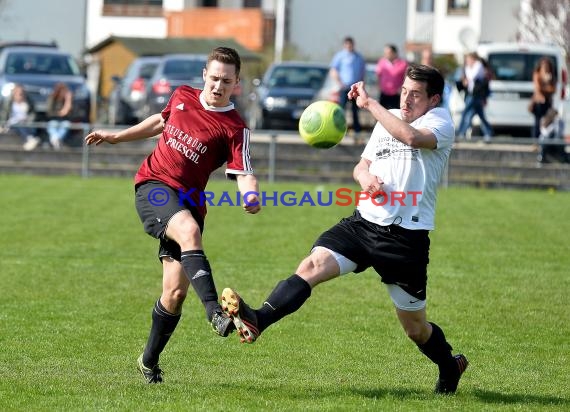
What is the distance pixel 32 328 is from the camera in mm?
9898

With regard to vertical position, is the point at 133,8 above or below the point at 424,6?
below

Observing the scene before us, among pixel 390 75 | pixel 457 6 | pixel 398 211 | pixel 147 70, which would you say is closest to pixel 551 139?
pixel 390 75

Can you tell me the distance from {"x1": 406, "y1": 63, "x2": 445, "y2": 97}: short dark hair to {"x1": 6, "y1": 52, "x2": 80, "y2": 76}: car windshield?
22.3m

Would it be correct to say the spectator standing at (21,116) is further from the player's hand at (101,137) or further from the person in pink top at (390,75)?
the player's hand at (101,137)

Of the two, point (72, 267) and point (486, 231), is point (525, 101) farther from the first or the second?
point (72, 267)

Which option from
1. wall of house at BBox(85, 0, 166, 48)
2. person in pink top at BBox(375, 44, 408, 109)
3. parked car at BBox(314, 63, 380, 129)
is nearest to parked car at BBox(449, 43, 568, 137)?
parked car at BBox(314, 63, 380, 129)

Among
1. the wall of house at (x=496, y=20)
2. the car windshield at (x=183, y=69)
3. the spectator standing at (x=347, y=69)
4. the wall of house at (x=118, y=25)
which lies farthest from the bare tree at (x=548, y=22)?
the wall of house at (x=118, y=25)

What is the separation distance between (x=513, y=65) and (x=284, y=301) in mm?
23467

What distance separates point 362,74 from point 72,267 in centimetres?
1246

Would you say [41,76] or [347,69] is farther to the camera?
[41,76]

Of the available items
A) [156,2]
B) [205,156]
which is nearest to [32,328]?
[205,156]

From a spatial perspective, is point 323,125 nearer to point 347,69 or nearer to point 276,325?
point 276,325

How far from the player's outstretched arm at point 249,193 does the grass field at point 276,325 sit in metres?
1.11

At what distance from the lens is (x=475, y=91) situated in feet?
82.6
